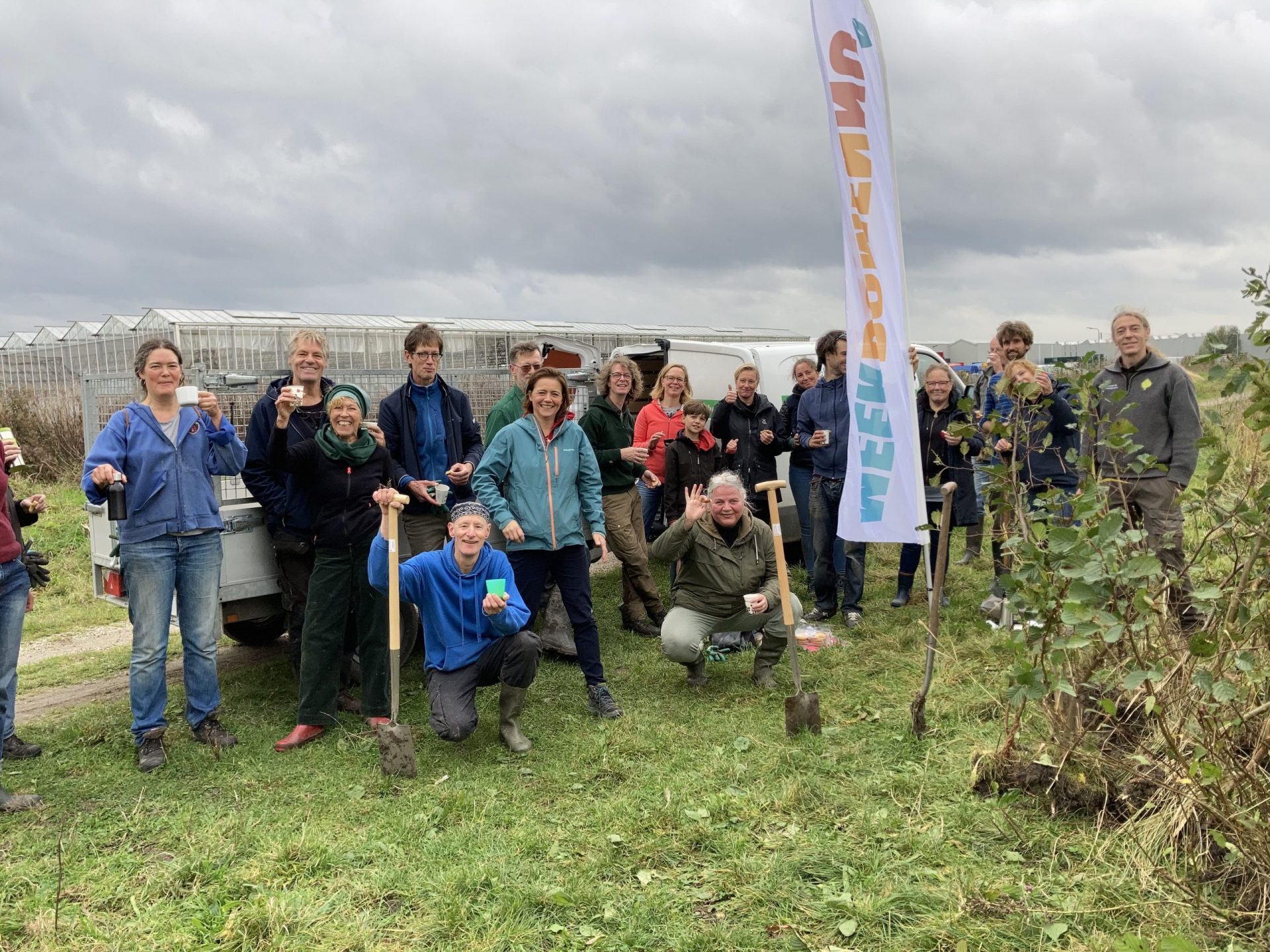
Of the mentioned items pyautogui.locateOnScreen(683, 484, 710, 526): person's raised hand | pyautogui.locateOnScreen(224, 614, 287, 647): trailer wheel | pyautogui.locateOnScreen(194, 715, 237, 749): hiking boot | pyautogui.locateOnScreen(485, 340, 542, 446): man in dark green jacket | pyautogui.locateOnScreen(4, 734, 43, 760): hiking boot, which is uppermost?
pyautogui.locateOnScreen(485, 340, 542, 446): man in dark green jacket

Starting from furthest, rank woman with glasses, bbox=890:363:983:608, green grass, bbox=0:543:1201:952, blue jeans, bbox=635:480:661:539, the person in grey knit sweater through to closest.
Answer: blue jeans, bbox=635:480:661:539 < woman with glasses, bbox=890:363:983:608 < the person in grey knit sweater < green grass, bbox=0:543:1201:952

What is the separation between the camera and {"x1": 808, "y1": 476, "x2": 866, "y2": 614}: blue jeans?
6848mm

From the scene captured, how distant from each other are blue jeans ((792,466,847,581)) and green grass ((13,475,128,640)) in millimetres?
5660

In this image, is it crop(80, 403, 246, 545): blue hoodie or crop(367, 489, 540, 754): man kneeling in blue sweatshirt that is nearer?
crop(80, 403, 246, 545): blue hoodie

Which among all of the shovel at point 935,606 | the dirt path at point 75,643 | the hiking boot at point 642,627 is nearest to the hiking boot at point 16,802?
the dirt path at point 75,643

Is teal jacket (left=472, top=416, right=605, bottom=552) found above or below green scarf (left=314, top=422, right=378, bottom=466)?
below

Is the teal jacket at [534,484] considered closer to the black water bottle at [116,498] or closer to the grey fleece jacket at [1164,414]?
the black water bottle at [116,498]

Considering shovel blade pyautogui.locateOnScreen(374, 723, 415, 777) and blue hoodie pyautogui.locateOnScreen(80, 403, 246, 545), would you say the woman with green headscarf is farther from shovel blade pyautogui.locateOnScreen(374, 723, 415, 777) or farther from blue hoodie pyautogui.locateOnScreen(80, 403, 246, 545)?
shovel blade pyautogui.locateOnScreen(374, 723, 415, 777)

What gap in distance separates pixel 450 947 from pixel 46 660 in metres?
5.37

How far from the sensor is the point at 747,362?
8039 millimetres

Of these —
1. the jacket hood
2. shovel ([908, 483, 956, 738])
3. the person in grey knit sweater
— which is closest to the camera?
shovel ([908, 483, 956, 738])

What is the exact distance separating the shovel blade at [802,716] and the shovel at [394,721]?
1.89 metres

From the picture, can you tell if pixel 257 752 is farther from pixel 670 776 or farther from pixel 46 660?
pixel 46 660

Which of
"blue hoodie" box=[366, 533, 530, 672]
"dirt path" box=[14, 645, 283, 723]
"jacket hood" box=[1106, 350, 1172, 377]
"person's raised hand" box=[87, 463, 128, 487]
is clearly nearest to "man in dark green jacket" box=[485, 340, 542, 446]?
"blue hoodie" box=[366, 533, 530, 672]
